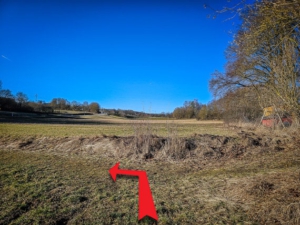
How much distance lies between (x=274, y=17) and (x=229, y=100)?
1935 centimetres

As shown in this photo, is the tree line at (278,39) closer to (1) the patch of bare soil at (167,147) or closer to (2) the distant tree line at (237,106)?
(1) the patch of bare soil at (167,147)

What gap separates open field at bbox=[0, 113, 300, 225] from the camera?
3422mm

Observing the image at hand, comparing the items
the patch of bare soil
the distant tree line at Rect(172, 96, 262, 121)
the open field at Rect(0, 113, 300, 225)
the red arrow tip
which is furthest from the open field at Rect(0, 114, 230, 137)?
the red arrow tip

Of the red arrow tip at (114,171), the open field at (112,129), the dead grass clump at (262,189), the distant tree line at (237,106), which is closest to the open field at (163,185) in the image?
the dead grass clump at (262,189)

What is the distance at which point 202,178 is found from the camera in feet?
18.7

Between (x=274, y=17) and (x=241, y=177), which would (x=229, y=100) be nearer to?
(x=241, y=177)

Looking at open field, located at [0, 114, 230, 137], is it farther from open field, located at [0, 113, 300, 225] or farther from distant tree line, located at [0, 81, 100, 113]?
distant tree line, located at [0, 81, 100, 113]

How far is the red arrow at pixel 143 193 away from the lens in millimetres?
3613

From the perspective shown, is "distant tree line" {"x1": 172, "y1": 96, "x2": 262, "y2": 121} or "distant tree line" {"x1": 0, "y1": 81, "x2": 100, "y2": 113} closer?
"distant tree line" {"x1": 172, "y1": 96, "x2": 262, "y2": 121}

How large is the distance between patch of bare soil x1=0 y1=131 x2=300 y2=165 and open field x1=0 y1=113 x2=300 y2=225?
0.05 meters

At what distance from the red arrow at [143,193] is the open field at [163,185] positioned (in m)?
0.12

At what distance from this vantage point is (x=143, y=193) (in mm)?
4602

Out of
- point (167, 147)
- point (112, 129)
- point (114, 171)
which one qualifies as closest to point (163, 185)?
point (114, 171)

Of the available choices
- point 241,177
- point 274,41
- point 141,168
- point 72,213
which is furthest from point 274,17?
point 141,168
